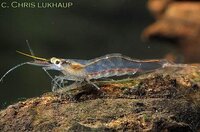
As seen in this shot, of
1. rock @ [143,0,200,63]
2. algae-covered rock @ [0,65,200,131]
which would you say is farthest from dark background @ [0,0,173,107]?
algae-covered rock @ [0,65,200,131]

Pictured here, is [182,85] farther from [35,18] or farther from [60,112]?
[35,18]

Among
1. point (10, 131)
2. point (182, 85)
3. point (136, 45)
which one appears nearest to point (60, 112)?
point (10, 131)

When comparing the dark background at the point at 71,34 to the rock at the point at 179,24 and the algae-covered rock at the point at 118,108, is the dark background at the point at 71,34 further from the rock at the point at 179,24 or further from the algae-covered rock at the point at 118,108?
the algae-covered rock at the point at 118,108

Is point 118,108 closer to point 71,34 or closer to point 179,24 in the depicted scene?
point 71,34

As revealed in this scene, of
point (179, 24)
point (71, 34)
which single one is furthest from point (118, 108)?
point (179, 24)

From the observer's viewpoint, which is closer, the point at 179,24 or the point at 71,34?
the point at 71,34

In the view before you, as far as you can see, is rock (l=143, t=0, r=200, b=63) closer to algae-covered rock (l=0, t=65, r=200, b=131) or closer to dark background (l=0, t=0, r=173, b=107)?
dark background (l=0, t=0, r=173, b=107)

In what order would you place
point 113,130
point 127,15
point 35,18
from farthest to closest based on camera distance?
point 127,15
point 35,18
point 113,130
